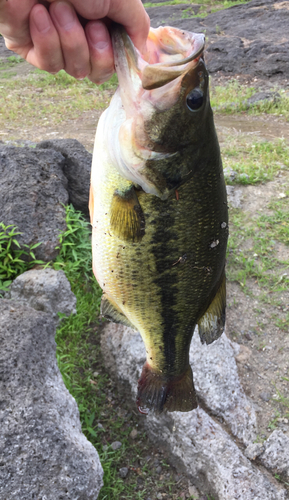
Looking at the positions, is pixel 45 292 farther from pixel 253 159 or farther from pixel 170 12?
pixel 170 12

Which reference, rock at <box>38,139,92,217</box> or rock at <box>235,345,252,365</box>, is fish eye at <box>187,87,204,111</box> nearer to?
rock at <box>235,345,252,365</box>

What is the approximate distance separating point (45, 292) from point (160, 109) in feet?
7.75

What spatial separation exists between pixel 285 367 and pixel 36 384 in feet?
7.78

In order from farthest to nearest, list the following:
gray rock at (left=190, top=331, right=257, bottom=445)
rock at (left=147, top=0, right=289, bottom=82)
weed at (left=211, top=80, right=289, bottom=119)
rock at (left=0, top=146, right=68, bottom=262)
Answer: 1. rock at (left=147, top=0, right=289, bottom=82)
2. weed at (left=211, top=80, right=289, bottom=119)
3. rock at (left=0, top=146, right=68, bottom=262)
4. gray rock at (left=190, top=331, right=257, bottom=445)

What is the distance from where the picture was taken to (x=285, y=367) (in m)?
3.37

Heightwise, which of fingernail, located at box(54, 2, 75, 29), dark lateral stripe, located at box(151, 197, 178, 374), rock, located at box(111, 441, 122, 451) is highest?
fingernail, located at box(54, 2, 75, 29)

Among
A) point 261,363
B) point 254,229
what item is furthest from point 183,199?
point 254,229

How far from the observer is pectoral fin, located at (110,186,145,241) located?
141 centimetres

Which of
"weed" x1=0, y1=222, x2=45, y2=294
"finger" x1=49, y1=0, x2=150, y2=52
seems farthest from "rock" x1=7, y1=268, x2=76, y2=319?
"finger" x1=49, y1=0, x2=150, y2=52

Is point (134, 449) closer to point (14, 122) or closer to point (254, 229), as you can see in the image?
point (254, 229)

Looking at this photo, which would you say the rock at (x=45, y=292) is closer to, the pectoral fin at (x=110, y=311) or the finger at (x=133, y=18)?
the pectoral fin at (x=110, y=311)

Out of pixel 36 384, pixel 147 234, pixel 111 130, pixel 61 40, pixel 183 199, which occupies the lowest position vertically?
pixel 36 384

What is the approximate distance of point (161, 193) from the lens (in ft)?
4.45

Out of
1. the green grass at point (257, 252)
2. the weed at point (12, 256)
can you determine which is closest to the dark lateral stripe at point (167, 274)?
the weed at point (12, 256)
